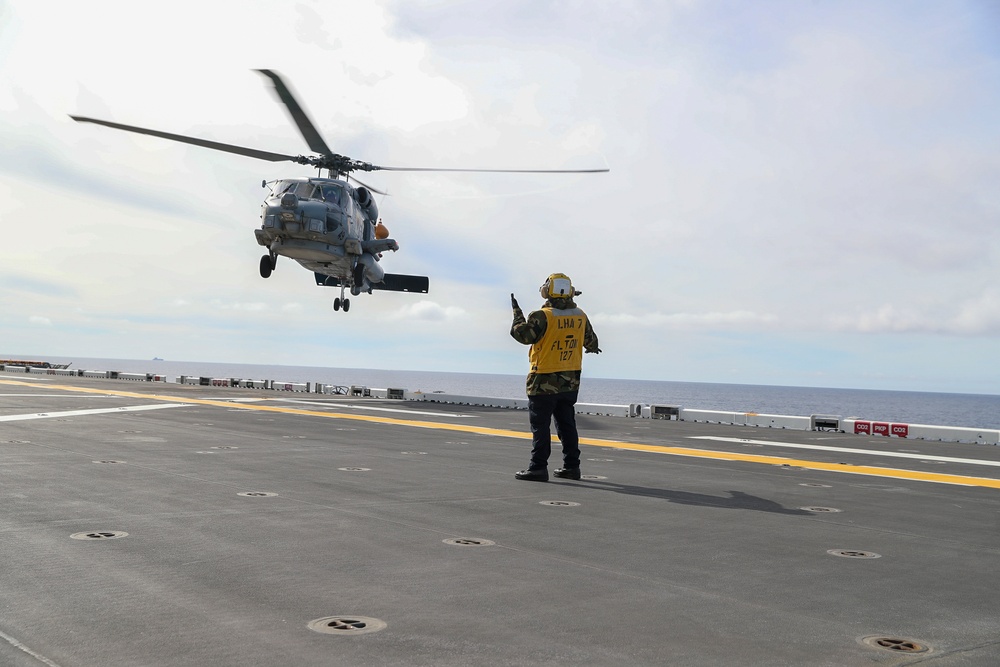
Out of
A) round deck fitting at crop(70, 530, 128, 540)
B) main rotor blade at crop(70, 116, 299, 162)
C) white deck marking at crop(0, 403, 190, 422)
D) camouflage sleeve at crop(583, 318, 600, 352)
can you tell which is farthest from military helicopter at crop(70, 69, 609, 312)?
round deck fitting at crop(70, 530, 128, 540)

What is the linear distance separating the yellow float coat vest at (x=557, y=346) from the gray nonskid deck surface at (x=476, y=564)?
147 cm

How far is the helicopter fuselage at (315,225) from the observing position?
27.9 metres

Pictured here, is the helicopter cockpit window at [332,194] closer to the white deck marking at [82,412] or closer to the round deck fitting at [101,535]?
the white deck marking at [82,412]

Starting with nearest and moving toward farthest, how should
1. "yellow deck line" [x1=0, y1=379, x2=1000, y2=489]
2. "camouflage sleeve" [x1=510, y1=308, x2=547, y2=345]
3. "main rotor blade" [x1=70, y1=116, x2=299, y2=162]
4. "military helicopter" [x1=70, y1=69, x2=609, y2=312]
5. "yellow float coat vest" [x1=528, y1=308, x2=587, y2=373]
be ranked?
"camouflage sleeve" [x1=510, y1=308, x2=547, y2=345], "yellow float coat vest" [x1=528, y1=308, x2=587, y2=373], "yellow deck line" [x1=0, y1=379, x2=1000, y2=489], "main rotor blade" [x1=70, y1=116, x2=299, y2=162], "military helicopter" [x1=70, y1=69, x2=609, y2=312]

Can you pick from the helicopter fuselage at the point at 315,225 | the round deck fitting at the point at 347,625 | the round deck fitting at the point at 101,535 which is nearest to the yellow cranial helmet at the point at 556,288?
the round deck fitting at the point at 101,535

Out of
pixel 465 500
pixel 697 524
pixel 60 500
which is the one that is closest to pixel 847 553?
pixel 697 524

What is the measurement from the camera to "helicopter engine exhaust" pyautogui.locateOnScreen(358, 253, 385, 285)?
31.9 m

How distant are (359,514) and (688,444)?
35.7ft

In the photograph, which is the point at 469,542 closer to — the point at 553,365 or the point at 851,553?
the point at 851,553

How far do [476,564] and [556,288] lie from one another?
550cm

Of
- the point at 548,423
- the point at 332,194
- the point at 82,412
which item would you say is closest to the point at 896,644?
the point at 548,423

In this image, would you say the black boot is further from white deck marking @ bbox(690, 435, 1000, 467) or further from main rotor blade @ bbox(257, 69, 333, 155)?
main rotor blade @ bbox(257, 69, 333, 155)

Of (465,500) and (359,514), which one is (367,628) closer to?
(359,514)

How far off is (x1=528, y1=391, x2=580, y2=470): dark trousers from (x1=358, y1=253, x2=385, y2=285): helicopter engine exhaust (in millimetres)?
21863
